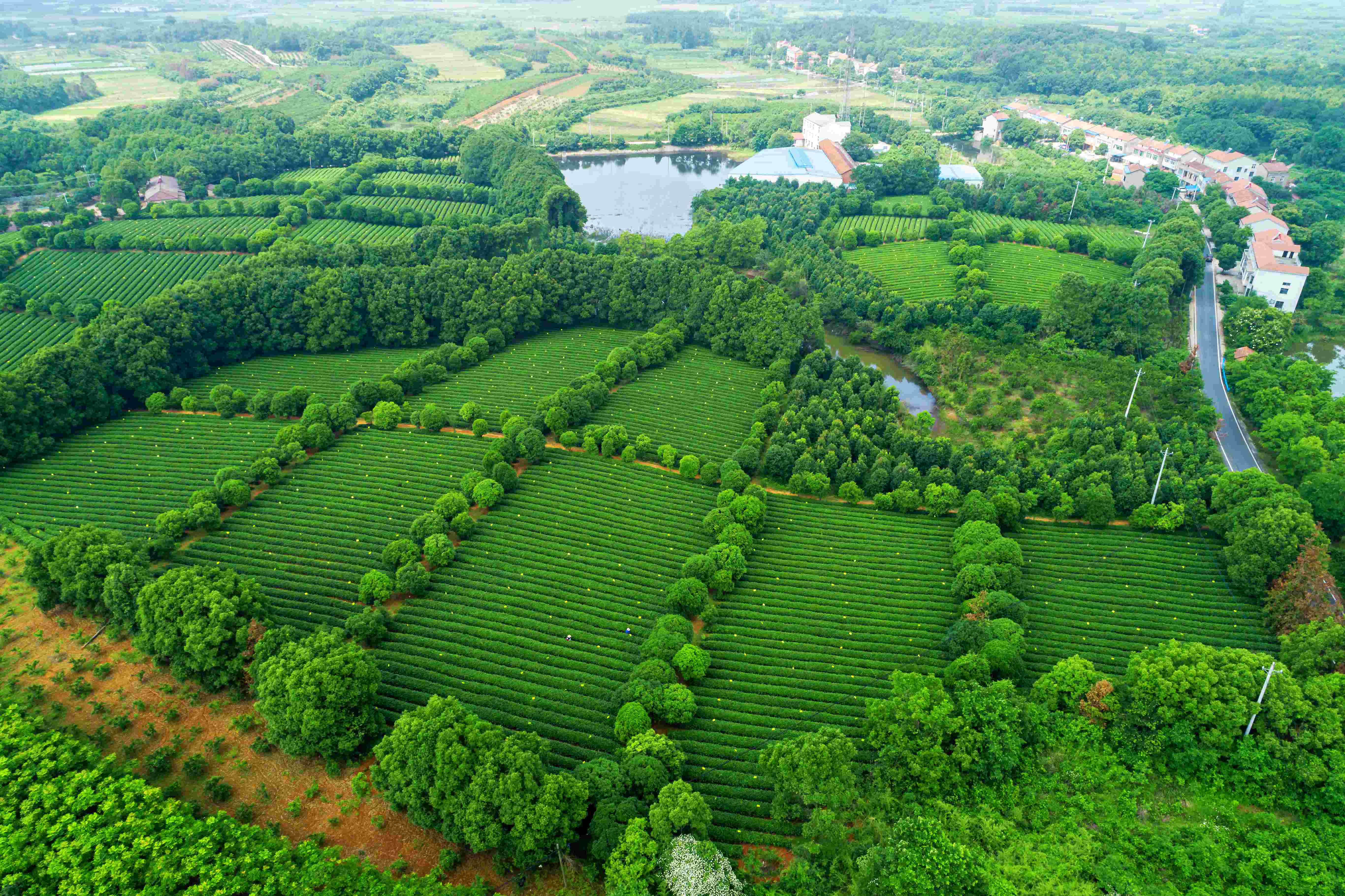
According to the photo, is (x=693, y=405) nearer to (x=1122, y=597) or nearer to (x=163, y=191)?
(x=1122, y=597)

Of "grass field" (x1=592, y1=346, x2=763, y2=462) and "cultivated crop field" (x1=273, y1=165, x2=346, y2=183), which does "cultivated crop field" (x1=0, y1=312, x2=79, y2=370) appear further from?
"grass field" (x1=592, y1=346, x2=763, y2=462)

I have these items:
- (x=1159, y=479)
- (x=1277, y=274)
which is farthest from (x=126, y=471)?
(x=1277, y=274)

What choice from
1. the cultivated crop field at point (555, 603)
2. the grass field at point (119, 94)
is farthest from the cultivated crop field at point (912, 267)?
the grass field at point (119, 94)

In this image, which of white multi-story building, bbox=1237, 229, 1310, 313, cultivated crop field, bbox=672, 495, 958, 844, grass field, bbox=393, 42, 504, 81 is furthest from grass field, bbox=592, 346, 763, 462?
grass field, bbox=393, 42, 504, 81

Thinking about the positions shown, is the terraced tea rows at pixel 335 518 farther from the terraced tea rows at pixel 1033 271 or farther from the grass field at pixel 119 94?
the grass field at pixel 119 94

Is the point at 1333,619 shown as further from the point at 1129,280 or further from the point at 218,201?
the point at 218,201

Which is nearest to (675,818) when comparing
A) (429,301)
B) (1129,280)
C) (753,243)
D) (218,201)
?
(429,301)
